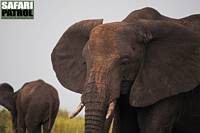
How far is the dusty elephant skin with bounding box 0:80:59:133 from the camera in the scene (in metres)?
9.53

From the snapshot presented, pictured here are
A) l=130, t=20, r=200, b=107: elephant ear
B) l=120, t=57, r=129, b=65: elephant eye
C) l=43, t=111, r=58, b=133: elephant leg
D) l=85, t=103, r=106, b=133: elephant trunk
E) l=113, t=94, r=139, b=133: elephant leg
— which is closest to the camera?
l=85, t=103, r=106, b=133: elephant trunk

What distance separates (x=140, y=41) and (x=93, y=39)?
32cm

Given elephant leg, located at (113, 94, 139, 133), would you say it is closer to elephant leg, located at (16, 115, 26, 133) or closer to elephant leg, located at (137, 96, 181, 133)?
elephant leg, located at (137, 96, 181, 133)

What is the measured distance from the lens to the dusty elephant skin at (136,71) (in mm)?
3481

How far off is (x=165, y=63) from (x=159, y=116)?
354mm

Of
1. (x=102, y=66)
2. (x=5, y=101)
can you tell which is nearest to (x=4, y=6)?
(x=5, y=101)

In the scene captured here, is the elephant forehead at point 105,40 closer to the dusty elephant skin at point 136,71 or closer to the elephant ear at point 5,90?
the dusty elephant skin at point 136,71

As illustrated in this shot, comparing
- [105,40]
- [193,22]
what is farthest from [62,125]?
[105,40]

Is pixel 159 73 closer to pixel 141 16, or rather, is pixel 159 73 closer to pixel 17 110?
pixel 141 16

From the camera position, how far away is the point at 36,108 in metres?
9.57

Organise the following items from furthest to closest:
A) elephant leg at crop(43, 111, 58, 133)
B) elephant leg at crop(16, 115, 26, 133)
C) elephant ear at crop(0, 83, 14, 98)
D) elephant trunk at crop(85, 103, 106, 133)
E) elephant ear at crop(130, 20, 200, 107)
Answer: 1. elephant ear at crop(0, 83, 14, 98)
2. elephant leg at crop(16, 115, 26, 133)
3. elephant leg at crop(43, 111, 58, 133)
4. elephant ear at crop(130, 20, 200, 107)
5. elephant trunk at crop(85, 103, 106, 133)

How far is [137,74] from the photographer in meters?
3.77

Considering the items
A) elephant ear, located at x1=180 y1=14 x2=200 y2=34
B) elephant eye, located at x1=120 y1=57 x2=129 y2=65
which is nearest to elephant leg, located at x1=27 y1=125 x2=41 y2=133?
elephant ear, located at x1=180 y1=14 x2=200 y2=34

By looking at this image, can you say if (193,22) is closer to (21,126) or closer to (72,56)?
(72,56)
